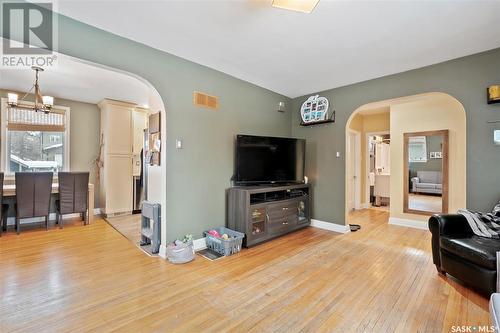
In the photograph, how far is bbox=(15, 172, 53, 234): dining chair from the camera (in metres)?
3.80

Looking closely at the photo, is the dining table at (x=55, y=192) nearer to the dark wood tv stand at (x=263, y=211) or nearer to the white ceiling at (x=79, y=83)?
the white ceiling at (x=79, y=83)

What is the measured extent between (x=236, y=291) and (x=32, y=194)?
413 cm

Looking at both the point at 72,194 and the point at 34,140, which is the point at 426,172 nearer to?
the point at 72,194

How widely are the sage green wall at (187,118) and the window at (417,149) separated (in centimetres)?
332

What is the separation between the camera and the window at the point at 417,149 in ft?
14.6

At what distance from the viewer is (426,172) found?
14.6 ft

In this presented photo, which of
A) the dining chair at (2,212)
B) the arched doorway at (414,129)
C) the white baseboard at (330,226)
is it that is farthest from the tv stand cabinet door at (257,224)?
the dining chair at (2,212)

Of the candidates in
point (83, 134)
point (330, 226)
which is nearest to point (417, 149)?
point (330, 226)

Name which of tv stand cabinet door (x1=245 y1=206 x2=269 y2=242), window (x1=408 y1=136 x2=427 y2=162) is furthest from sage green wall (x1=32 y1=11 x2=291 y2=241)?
window (x1=408 y1=136 x2=427 y2=162)

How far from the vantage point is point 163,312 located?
1844 millimetres

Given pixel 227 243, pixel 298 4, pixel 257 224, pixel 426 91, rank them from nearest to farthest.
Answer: pixel 298 4, pixel 227 243, pixel 426 91, pixel 257 224

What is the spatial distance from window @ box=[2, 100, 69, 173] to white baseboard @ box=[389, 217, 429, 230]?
7146 millimetres

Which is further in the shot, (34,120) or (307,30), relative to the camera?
(34,120)

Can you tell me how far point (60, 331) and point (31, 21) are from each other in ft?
8.52
